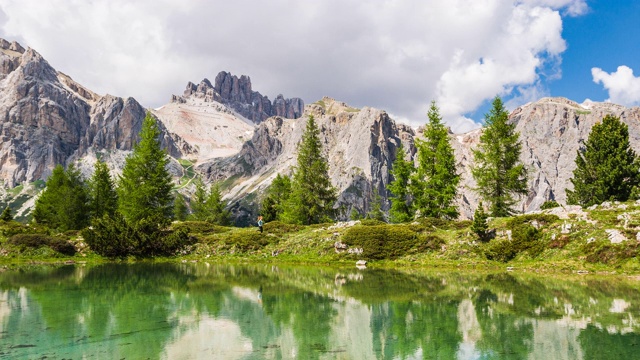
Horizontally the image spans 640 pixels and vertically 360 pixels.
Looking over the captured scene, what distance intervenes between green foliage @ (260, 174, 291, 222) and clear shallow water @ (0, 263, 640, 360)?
39655mm

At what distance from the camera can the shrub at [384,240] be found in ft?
113

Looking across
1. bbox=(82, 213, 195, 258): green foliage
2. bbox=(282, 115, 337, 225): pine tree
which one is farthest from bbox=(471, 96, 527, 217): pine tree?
bbox=(82, 213, 195, 258): green foliage

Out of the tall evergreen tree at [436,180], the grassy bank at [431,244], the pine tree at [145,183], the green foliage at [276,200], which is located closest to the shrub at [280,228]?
the grassy bank at [431,244]

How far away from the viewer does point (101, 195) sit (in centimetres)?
5628

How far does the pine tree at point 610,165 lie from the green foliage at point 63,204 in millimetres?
60158

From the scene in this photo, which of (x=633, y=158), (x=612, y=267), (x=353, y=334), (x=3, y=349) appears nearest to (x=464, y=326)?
(x=353, y=334)

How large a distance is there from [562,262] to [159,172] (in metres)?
41.1

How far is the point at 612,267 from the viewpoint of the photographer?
25.8 m

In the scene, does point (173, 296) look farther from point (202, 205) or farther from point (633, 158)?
point (202, 205)

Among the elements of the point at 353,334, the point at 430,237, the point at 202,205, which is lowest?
the point at 353,334

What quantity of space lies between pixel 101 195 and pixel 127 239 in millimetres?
23590

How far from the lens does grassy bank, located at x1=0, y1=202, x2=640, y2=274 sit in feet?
92.2

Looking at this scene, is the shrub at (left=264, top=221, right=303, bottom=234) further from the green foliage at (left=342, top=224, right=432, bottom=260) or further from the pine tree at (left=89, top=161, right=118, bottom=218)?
the pine tree at (left=89, top=161, right=118, bottom=218)

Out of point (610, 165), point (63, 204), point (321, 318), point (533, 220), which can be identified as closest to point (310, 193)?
point (533, 220)
